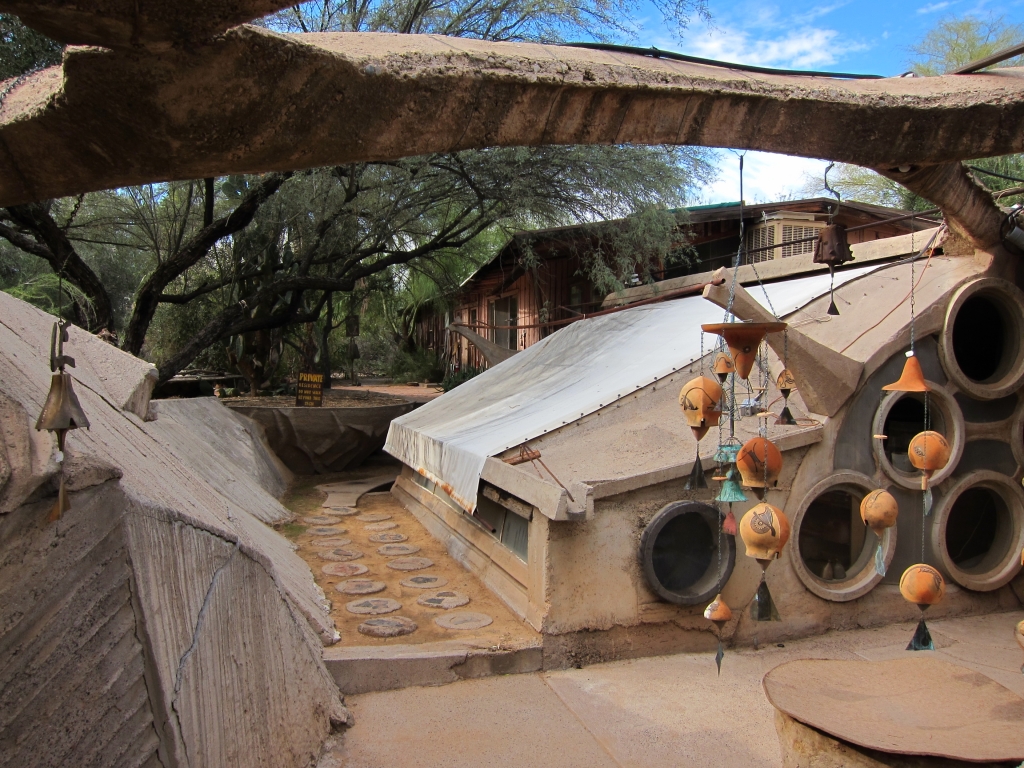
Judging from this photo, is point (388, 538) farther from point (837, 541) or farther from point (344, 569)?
point (837, 541)

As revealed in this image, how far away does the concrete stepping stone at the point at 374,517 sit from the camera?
9.81m

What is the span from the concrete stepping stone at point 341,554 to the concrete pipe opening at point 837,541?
455 centimetres

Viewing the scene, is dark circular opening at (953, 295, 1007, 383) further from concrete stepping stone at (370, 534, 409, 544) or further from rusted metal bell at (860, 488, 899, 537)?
concrete stepping stone at (370, 534, 409, 544)

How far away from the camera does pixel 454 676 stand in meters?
5.30

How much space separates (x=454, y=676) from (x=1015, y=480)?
557cm

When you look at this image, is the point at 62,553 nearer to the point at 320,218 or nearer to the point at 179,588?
the point at 179,588

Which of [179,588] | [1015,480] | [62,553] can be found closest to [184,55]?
[62,553]

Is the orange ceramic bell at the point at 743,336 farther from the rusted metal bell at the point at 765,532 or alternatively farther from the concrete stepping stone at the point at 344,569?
the concrete stepping stone at the point at 344,569

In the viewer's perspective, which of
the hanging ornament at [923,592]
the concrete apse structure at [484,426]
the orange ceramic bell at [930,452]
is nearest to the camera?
the concrete apse structure at [484,426]

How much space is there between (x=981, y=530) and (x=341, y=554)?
21.6 feet

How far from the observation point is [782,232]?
11.6m

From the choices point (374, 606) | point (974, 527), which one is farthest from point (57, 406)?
point (974, 527)

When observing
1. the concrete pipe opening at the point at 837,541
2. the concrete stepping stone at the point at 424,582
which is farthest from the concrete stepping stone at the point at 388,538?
the concrete pipe opening at the point at 837,541

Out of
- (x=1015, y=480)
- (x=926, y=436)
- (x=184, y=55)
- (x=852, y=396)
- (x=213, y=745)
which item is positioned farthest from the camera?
(x=1015, y=480)
